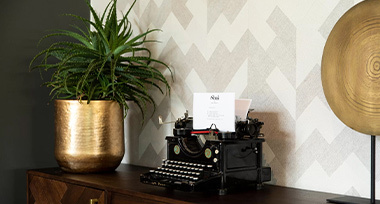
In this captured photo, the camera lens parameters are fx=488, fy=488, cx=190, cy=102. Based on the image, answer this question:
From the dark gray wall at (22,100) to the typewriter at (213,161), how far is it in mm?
1288

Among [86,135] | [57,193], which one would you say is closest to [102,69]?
[86,135]

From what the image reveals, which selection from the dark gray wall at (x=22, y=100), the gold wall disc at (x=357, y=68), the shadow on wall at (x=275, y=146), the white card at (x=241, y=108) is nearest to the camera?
the gold wall disc at (x=357, y=68)

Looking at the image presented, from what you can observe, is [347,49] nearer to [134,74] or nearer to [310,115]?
[310,115]

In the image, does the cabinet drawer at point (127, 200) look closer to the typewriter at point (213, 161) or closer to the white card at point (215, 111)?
the typewriter at point (213, 161)

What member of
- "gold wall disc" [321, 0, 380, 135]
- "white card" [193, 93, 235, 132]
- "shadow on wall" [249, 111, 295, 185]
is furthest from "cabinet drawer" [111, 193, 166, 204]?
"gold wall disc" [321, 0, 380, 135]

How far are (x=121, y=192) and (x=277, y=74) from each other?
0.90 m

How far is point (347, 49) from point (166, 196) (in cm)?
88

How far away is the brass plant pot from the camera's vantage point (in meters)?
2.61

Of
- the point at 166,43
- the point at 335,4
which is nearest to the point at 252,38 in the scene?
the point at 335,4

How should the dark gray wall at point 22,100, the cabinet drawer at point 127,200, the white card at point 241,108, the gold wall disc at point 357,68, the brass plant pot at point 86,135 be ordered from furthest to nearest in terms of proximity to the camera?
the dark gray wall at point 22,100 → the brass plant pot at point 86,135 → the white card at point 241,108 → the cabinet drawer at point 127,200 → the gold wall disc at point 357,68

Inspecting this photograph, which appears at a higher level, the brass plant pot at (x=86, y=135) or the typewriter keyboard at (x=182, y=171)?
the brass plant pot at (x=86, y=135)

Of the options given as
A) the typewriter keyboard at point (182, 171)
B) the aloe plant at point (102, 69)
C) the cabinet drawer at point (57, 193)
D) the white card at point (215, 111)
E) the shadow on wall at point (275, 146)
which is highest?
the aloe plant at point (102, 69)

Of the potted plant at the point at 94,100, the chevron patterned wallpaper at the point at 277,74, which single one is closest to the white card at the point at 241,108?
the chevron patterned wallpaper at the point at 277,74

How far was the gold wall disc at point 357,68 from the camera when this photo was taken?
66.0 inches
